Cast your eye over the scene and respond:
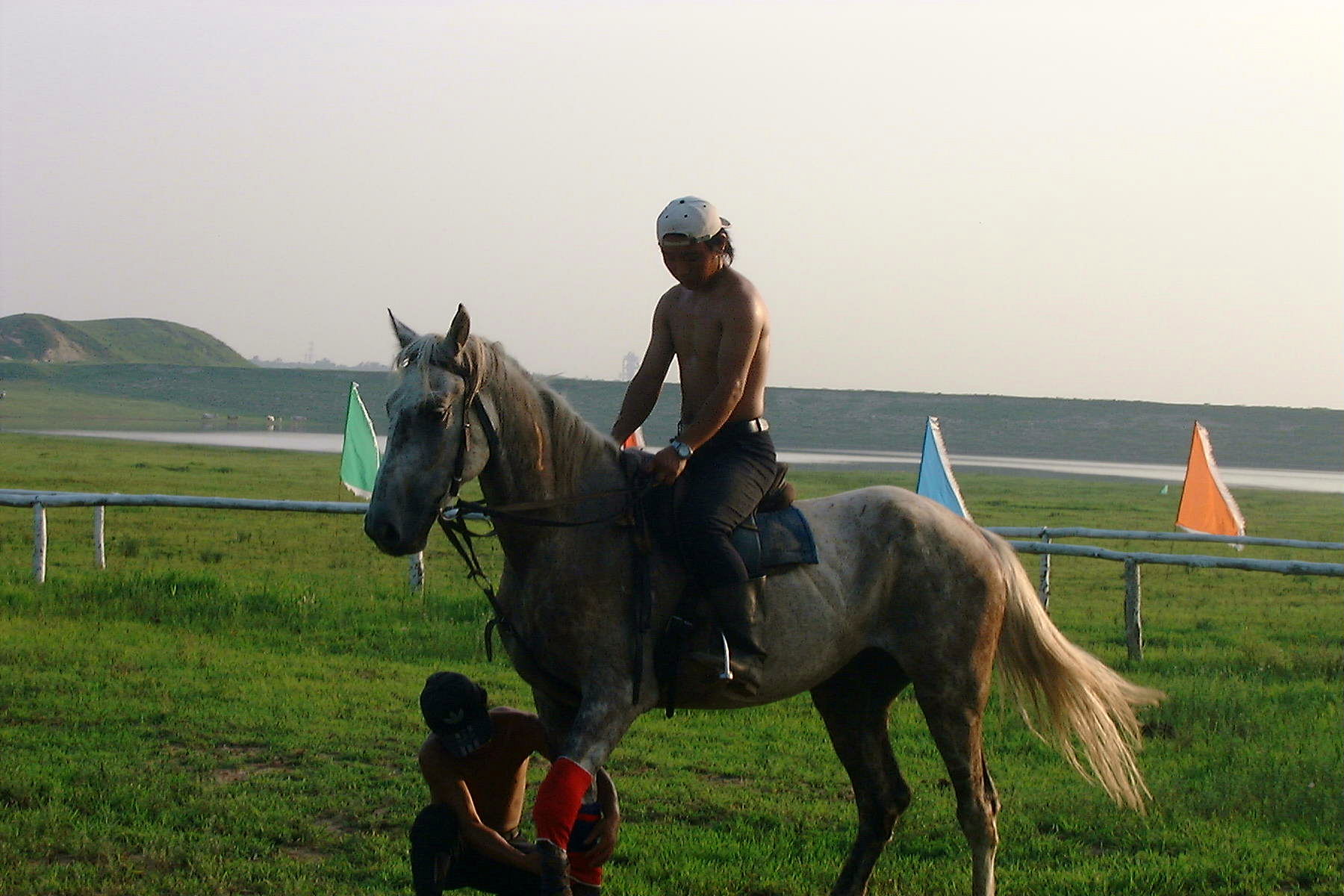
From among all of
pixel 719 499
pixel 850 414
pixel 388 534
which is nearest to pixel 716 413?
pixel 719 499

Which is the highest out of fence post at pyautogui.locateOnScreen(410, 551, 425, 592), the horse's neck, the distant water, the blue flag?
the horse's neck

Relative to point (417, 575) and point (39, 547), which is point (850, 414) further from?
point (39, 547)

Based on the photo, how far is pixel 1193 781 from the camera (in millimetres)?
7465

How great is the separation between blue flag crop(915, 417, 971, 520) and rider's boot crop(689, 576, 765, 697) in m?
8.43

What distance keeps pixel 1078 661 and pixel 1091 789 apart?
1844mm

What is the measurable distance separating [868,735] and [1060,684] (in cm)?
89

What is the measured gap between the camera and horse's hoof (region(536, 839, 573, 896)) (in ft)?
14.4

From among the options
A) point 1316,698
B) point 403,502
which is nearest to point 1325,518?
point 1316,698

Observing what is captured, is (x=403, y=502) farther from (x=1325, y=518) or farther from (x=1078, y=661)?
(x=1325, y=518)

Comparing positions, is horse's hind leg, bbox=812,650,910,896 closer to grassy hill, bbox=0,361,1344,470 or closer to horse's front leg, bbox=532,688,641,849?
horse's front leg, bbox=532,688,641,849

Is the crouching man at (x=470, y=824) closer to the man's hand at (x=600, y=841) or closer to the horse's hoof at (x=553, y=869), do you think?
the man's hand at (x=600, y=841)

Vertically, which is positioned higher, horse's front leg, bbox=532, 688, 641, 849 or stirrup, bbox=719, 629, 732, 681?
stirrup, bbox=719, 629, 732, 681

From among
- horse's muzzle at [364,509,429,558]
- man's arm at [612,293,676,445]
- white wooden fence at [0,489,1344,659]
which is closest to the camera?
horse's muzzle at [364,509,429,558]

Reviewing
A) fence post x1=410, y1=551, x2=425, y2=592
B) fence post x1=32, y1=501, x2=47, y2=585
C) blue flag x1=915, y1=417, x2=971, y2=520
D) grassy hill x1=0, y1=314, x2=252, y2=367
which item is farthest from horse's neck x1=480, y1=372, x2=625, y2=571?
grassy hill x1=0, y1=314, x2=252, y2=367
